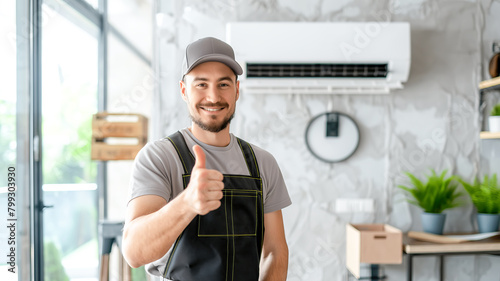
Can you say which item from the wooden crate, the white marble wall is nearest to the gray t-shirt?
the wooden crate

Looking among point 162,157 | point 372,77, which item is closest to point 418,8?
point 372,77

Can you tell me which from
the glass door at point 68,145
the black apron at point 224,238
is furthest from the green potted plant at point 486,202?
the glass door at point 68,145

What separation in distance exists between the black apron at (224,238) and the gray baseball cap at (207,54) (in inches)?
9.3

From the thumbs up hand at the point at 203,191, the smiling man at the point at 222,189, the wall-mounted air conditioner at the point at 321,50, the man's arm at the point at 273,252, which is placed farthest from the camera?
the wall-mounted air conditioner at the point at 321,50

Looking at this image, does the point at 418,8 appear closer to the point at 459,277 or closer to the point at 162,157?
the point at 459,277

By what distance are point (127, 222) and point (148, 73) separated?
211 centimetres

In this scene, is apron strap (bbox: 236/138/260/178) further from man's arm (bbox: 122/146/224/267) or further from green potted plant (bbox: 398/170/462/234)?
green potted plant (bbox: 398/170/462/234)

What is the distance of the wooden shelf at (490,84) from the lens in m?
2.70

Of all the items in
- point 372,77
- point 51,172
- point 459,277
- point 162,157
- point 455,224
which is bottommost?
point 459,277

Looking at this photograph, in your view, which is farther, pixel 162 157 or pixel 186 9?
pixel 186 9

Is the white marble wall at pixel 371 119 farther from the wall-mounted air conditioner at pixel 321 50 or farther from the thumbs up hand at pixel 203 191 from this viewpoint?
the thumbs up hand at pixel 203 191

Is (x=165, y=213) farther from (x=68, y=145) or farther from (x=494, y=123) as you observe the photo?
(x=494, y=123)

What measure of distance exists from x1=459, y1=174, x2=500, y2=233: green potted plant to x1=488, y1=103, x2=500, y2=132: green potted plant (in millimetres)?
351

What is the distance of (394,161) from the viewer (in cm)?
289
